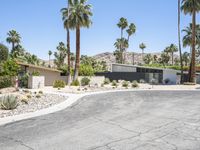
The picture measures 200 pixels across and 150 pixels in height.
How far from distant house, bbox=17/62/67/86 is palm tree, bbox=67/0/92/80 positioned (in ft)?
10.3

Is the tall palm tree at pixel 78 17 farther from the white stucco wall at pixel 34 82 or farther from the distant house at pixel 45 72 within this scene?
the white stucco wall at pixel 34 82

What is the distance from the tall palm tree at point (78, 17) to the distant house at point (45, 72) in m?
3.13

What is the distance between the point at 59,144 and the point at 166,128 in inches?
206

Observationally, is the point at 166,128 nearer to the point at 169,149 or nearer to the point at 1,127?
the point at 169,149

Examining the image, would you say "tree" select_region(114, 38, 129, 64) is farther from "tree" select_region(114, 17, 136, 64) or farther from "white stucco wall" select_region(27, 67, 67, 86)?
"white stucco wall" select_region(27, 67, 67, 86)

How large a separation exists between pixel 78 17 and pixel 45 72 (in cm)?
1105

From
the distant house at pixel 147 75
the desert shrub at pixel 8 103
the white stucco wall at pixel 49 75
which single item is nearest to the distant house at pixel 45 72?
the white stucco wall at pixel 49 75

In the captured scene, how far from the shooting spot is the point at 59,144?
950cm

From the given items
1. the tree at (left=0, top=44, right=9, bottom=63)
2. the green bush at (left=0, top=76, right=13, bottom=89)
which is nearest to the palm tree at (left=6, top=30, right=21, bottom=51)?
the tree at (left=0, top=44, right=9, bottom=63)

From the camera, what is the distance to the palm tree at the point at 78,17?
154ft

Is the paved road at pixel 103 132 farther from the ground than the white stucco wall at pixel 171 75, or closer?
closer

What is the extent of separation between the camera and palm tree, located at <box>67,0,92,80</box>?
46.9m

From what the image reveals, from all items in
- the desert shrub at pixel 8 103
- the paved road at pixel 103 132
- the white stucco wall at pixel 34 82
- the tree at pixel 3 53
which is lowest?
the paved road at pixel 103 132

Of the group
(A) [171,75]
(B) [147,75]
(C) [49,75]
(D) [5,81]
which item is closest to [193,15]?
(A) [171,75]
